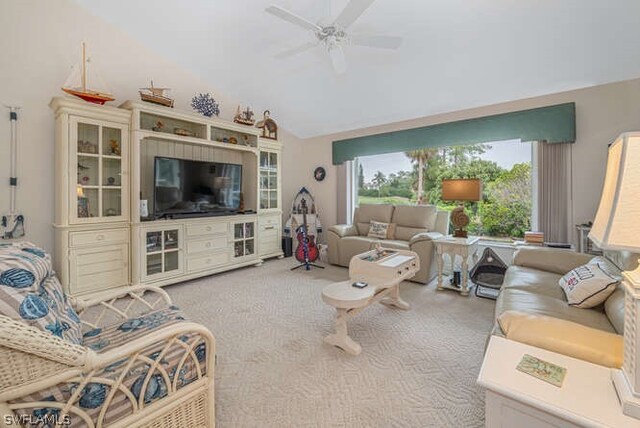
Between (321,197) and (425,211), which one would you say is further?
(321,197)

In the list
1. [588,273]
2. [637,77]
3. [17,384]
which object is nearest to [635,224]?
[588,273]

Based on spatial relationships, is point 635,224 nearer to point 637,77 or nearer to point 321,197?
point 637,77

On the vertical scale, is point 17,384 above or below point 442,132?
below

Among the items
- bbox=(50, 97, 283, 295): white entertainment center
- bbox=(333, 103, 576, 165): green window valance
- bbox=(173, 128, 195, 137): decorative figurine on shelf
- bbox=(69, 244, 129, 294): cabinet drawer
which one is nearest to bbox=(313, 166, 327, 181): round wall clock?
bbox=(333, 103, 576, 165): green window valance

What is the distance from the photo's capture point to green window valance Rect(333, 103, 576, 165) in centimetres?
317

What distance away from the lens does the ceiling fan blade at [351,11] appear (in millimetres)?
1974

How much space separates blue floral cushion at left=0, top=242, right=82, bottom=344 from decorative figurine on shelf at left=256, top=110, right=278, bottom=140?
372 centimetres

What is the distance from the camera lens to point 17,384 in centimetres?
84

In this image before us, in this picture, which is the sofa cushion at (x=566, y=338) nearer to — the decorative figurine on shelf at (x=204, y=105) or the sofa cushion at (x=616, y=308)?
the sofa cushion at (x=616, y=308)

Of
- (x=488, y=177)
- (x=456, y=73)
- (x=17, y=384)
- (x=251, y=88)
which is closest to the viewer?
(x=17, y=384)

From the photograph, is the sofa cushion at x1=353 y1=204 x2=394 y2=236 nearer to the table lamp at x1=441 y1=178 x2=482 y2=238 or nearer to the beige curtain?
the table lamp at x1=441 y1=178 x2=482 y2=238

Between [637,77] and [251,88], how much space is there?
15.3ft

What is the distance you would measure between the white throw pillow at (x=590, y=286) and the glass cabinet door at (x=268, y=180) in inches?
154

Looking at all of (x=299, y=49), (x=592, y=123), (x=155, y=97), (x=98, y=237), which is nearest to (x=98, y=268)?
(x=98, y=237)
